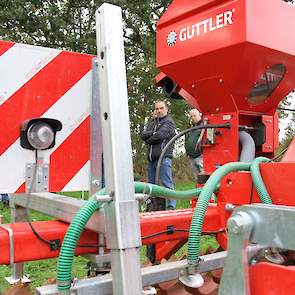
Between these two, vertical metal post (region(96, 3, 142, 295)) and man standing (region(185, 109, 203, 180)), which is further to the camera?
man standing (region(185, 109, 203, 180))

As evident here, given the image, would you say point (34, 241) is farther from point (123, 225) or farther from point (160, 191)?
point (160, 191)

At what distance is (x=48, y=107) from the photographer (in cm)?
163

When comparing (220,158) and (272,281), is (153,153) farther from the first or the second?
(272,281)

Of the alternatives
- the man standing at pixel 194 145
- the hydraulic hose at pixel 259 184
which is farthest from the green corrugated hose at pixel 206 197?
the man standing at pixel 194 145

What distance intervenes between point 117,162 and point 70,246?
11.0 inches

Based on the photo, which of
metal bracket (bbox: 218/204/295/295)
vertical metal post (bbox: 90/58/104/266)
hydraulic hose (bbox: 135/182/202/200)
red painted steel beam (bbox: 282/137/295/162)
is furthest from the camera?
red painted steel beam (bbox: 282/137/295/162)

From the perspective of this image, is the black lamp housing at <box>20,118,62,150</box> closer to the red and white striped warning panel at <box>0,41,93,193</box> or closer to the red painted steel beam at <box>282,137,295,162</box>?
the red and white striped warning panel at <box>0,41,93,193</box>

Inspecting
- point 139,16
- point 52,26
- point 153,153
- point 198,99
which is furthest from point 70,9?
point 198,99

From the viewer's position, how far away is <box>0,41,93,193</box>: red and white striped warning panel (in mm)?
1545

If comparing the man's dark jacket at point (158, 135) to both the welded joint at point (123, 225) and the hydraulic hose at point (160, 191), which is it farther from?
the welded joint at point (123, 225)

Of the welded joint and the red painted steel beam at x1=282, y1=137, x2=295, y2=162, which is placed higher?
the red painted steel beam at x1=282, y1=137, x2=295, y2=162

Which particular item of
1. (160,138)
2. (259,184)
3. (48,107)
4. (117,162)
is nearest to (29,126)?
(48,107)

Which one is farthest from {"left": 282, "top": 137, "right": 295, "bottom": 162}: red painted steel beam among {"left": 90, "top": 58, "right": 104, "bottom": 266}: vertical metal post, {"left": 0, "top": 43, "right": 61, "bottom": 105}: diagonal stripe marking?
{"left": 0, "top": 43, "right": 61, "bottom": 105}: diagonal stripe marking

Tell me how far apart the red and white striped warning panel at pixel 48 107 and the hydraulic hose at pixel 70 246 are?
0.40 meters
